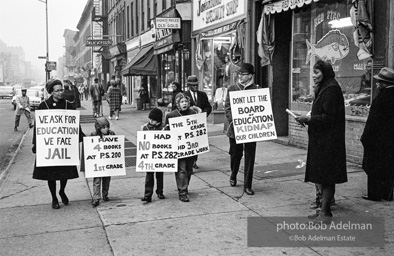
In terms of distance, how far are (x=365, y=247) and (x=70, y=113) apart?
14.2 feet

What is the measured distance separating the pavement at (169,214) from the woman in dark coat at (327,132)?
612mm

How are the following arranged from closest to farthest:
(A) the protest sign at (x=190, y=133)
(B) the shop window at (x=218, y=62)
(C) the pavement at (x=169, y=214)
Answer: (C) the pavement at (x=169, y=214), (A) the protest sign at (x=190, y=133), (B) the shop window at (x=218, y=62)

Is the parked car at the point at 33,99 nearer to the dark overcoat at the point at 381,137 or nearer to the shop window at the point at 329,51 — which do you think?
the shop window at the point at 329,51

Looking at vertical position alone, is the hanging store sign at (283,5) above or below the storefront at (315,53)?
above

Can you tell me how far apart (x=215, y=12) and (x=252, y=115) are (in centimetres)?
1021

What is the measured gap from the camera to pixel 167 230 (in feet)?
18.0

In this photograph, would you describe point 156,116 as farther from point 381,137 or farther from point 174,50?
point 174,50

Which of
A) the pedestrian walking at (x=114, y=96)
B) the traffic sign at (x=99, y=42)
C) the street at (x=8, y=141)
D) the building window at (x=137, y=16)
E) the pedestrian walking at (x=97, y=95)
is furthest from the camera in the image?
the traffic sign at (x=99, y=42)

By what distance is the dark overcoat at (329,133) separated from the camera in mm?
5449

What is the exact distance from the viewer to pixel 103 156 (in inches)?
270

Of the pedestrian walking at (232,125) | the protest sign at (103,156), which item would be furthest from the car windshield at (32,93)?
the pedestrian walking at (232,125)

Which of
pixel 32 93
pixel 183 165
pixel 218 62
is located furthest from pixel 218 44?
pixel 32 93

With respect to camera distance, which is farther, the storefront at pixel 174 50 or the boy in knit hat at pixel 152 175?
the storefront at pixel 174 50

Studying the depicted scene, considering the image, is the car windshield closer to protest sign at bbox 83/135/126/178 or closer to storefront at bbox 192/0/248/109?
storefront at bbox 192/0/248/109
